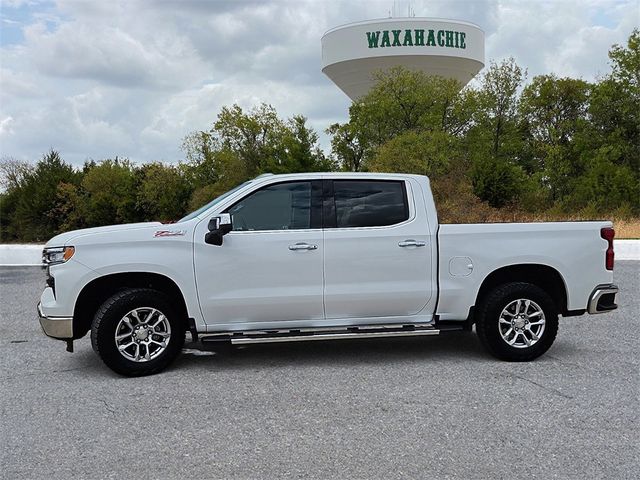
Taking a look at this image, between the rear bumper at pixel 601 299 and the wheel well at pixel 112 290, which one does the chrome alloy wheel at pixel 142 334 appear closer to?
the wheel well at pixel 112 290

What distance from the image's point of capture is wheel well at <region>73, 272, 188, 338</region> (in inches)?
257

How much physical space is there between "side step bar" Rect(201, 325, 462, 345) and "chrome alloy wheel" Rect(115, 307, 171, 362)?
1.34 feet

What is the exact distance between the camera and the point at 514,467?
4.22 metres

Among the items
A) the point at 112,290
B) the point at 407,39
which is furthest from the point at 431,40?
→ the point at 112,290

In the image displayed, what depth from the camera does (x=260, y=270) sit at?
6488 mm

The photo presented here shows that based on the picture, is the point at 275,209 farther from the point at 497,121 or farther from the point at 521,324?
the point at 497,121

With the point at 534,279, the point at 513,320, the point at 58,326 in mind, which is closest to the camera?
the point at 58,326

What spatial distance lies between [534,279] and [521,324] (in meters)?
0.63

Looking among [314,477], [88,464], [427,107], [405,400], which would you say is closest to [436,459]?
[314,477]

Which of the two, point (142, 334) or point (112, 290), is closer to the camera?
point (142, 334)

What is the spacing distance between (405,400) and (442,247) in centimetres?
182

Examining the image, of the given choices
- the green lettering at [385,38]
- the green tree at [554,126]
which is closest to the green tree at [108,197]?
the green lettering at [385,38]

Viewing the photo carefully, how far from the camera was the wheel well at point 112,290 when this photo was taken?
257 inches

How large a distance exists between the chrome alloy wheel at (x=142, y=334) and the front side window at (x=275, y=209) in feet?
3.88
